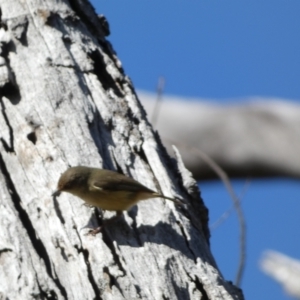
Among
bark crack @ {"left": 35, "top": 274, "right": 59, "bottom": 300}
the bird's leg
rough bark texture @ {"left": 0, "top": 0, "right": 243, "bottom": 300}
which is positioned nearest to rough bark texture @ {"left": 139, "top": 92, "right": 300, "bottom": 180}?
rough bark texture @ {"left": 0, "top": 0, "right": 243, "bottom": 300}

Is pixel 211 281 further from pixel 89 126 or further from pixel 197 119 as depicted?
pixel 197 119

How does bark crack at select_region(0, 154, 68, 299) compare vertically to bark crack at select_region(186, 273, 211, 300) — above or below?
above

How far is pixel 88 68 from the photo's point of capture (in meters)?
4.08

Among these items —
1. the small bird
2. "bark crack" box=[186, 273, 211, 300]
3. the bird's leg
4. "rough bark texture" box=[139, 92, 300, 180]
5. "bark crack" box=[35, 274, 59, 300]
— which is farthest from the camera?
"rough bark texture" box=[139, 92, 300, 180]

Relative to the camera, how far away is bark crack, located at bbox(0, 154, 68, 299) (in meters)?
2.99

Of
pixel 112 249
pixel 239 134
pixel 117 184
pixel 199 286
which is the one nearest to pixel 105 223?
pixel 112 249

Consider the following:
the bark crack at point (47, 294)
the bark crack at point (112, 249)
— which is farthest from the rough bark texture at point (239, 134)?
the bark crack at point (47, 294)

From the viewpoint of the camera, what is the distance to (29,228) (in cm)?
325

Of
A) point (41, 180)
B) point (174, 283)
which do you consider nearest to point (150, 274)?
point (174, 283)

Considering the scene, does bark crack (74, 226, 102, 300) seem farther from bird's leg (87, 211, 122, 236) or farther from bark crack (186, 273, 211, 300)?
bark crack (186, 273, 211, 300)

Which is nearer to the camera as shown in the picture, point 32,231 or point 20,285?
point 20,285

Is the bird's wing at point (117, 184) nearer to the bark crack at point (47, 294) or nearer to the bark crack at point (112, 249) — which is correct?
the bark crack at point (112, 249)

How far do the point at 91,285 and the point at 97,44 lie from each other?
73.0 inches

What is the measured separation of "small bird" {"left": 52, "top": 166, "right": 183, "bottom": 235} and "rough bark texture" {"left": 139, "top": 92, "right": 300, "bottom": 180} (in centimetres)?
334
